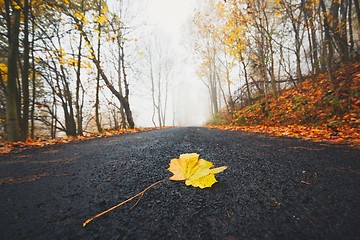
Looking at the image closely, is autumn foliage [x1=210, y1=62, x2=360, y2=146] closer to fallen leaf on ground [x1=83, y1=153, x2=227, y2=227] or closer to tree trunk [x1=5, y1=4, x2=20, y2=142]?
fallen leaf on ground [x1=83, y1=153, x2=227, y2=227]

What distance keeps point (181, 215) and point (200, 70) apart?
54.7 ft

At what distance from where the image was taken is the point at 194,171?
1.08m

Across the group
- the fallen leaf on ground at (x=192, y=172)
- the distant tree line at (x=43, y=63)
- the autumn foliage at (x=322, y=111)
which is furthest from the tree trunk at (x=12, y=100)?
the autumn foliage at (x=322, y=111)

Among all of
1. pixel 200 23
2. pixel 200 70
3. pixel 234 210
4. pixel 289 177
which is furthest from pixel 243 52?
pixel 200 70

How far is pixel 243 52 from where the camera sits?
7234 mm

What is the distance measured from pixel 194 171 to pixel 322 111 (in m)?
4.87

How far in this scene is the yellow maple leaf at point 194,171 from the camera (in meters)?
0.99

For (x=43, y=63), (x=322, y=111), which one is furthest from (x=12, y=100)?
(x=322, y=111)

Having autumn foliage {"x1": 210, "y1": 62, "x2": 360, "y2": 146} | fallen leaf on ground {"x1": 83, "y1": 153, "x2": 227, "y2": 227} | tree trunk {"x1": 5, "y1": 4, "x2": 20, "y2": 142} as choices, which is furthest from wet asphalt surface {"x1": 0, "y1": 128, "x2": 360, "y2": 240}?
tree trunk {"x1": 5, "y1": 4, "x2": 20, "y2": 142}

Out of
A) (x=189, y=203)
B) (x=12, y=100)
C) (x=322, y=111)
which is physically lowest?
(x=189, y=203)

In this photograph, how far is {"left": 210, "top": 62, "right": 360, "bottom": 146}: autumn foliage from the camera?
3.29m

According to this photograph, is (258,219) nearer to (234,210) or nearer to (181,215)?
(234,210)

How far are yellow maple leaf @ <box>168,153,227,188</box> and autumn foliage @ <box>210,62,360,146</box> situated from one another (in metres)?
2.61

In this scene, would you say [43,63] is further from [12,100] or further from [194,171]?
[194,171]
